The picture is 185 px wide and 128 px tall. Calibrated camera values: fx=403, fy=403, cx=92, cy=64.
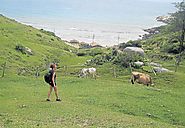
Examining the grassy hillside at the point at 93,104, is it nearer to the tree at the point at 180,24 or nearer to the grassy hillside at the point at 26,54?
the grassy hillside at the point at 26,54

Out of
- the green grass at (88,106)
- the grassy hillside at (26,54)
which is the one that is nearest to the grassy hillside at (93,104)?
the green grass at (88,106)

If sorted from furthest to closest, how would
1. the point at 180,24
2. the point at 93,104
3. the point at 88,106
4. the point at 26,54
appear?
the point at 180,24 → the point at 26,54 → the point at 93,104 → the point at 88,106

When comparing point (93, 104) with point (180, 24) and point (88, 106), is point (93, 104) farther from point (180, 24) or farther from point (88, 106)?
point (180, 24)

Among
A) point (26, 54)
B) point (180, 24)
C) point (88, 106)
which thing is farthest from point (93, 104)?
point (180, 24)

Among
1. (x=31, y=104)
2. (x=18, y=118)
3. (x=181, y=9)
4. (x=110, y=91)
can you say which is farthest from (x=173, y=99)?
(x=181, y=9)

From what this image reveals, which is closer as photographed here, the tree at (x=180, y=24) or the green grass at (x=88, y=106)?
the green grass at (x=88, y=106)

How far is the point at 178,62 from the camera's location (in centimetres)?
6075

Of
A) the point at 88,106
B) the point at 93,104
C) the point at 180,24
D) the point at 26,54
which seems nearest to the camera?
the point at 88,106

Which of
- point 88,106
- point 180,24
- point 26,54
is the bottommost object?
point 88,106

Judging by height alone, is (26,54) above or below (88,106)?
above

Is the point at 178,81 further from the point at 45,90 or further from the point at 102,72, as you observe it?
the point at 45,90

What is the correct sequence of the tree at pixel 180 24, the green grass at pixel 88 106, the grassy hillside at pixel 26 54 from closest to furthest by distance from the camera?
the green grass at pixel 88 106, the grassy hillside at pixel 26 54, the tree at pixel 180 24

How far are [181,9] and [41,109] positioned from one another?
60.8 m

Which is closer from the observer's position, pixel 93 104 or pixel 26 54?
pixel 93 104
